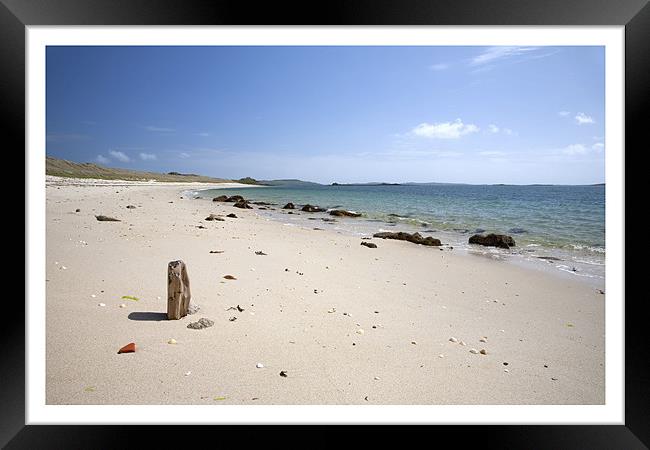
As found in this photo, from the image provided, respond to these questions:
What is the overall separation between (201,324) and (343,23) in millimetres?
2356

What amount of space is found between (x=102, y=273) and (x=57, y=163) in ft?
76.1

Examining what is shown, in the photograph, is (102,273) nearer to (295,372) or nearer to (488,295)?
(295,372)

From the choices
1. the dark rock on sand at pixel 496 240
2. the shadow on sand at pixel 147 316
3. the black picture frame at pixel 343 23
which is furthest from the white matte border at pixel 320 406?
the dark rock on sand at pixel 496 240

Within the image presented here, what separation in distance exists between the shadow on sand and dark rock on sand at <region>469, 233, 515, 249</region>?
289 inches

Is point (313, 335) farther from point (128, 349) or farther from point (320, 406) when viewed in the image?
point (128, 349)

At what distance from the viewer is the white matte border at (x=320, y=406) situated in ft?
6.95

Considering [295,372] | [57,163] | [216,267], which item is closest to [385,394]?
[295,372]

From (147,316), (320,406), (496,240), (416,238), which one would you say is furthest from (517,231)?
(147,316)

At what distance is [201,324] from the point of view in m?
2.85

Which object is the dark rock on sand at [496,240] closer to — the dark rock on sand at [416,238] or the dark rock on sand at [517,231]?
the dark rock on sand at [416,238]

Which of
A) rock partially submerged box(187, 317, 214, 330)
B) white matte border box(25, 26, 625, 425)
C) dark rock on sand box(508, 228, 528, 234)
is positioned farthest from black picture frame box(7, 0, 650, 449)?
dark rock on sand box(508, 228, 528, 234)

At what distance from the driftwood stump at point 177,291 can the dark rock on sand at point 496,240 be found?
7.20 metres

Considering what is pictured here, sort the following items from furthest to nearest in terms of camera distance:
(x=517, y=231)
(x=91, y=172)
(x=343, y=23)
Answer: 1. (x=91, y=172)
2. (x=517, y=231)
3. (x=343, y=23)

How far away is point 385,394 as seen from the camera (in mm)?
2238
